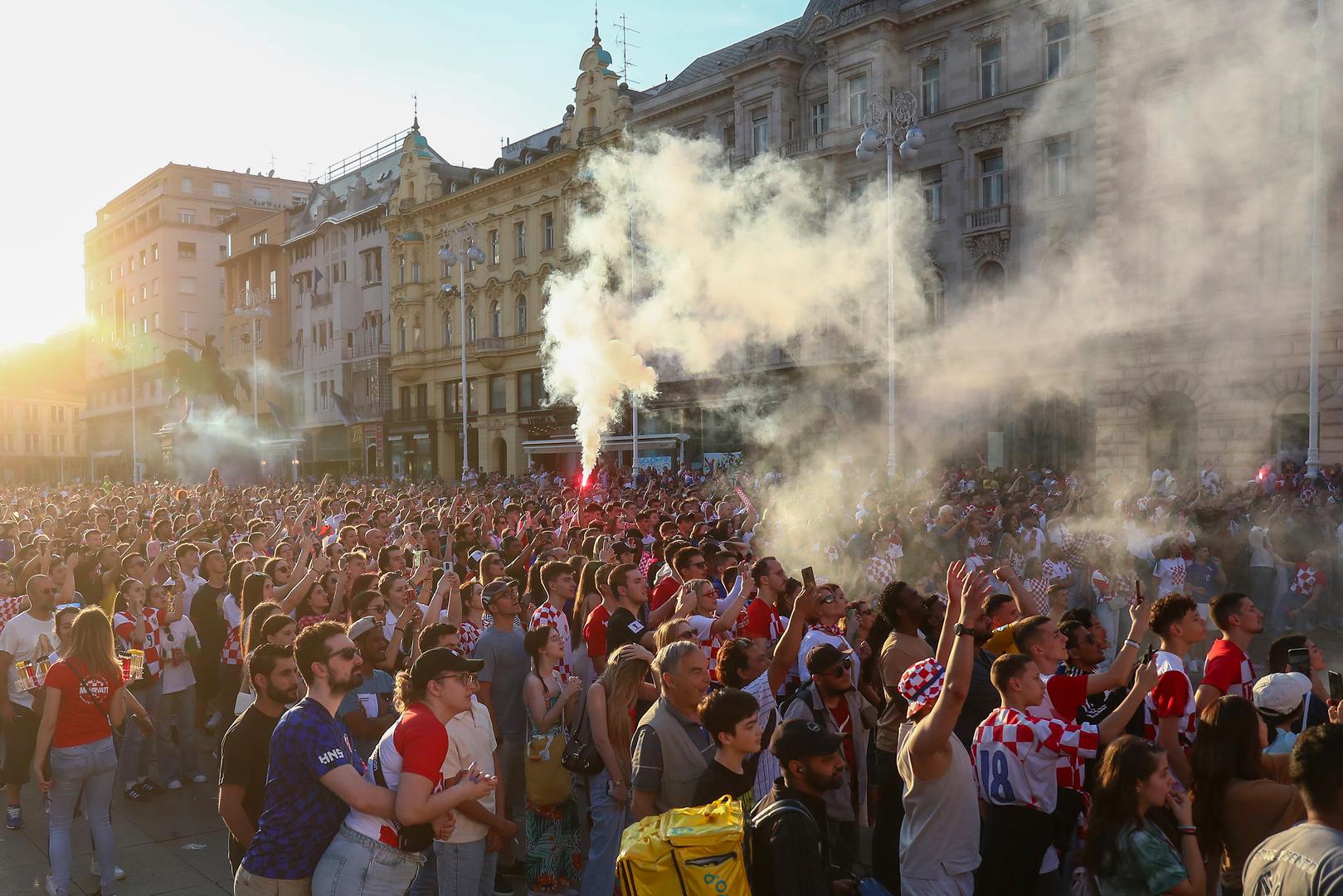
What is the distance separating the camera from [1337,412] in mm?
20000

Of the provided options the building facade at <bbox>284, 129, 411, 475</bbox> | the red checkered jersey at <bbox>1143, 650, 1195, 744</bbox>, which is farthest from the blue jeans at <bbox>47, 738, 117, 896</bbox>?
the building facade at <bbox>284, 129, 411, 475</bbox>

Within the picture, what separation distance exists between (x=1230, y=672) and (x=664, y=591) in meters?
4.06

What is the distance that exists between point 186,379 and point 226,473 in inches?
570

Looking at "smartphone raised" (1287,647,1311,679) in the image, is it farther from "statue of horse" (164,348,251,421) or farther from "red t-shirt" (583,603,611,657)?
"statue of horse" (164,348,251,421)

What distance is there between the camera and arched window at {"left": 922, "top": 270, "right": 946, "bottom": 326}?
28.2 meters

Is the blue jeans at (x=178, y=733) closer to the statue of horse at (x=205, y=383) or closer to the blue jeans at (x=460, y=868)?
the blue jeans at (x=460, y=868)

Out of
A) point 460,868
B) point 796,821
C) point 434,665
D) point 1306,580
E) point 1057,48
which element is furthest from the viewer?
point 1057,48

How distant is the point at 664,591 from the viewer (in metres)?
7.88

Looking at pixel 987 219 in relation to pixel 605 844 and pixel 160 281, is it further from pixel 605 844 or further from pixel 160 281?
pixel 160 281

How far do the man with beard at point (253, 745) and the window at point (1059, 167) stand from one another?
80.8 feet

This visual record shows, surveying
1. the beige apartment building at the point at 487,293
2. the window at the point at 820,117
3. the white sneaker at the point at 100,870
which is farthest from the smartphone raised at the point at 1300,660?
the beige apartment building at the point at 487,293

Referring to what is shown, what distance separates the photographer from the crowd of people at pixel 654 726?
3568 mm

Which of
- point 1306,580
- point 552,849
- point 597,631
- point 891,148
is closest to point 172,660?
point 597,631

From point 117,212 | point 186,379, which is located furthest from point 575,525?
point 117,212
